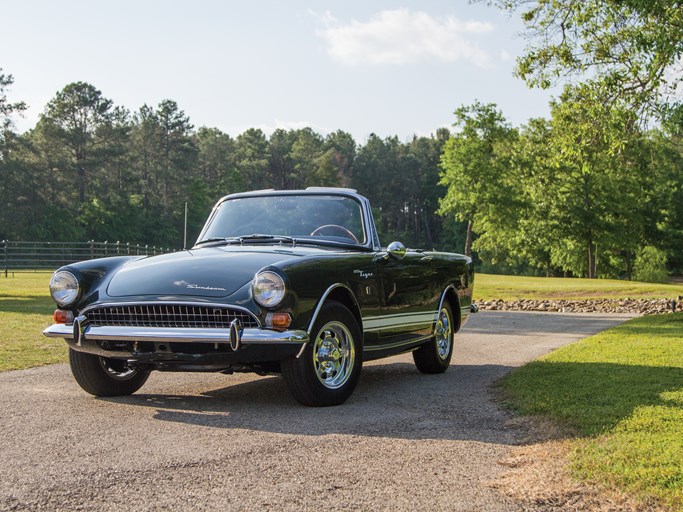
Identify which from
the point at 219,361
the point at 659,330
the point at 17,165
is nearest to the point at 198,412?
the point at 219,361

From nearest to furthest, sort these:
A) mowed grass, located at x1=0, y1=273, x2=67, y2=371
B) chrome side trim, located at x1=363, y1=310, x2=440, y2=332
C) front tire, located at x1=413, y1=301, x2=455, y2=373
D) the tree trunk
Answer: chrome side trim, located at x1=363, y1=310, x2=440, y2=332
front tire, located at x1=413, y1=301, x2=455, y2=373
mowed grass, located at x1=0, y1=273, x2=67, y2=371
the tree trunk

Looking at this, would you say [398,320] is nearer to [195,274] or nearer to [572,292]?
[195,274]

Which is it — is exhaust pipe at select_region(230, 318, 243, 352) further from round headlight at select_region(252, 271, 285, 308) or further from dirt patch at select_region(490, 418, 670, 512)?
dirt patch at select_region(490, 418, 670, 512)

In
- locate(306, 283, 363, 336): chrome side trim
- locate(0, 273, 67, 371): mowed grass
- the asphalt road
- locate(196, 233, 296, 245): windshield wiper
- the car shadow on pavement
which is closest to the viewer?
the asphalt road

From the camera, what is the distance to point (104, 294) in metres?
6.52

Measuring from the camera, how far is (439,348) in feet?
29.3

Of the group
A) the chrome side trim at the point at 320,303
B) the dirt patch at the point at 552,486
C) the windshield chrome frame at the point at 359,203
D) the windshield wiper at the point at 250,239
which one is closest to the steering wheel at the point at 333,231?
the windshield chrome frame at the point at 359,203

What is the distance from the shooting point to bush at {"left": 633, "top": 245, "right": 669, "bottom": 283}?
214 feet

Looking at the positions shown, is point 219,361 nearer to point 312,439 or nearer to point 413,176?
point 312,439

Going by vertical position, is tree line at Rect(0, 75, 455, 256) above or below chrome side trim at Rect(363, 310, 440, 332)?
above

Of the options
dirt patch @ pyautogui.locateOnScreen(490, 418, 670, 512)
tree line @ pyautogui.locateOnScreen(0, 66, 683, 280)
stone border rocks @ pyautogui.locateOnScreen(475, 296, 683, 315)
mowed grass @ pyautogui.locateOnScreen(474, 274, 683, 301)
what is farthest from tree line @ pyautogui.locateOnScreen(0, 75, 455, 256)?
dirt patch @ pyautogui.locateOnScreen(490, 418, 670, 512)

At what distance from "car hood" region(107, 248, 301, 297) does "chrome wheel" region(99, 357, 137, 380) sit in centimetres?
75

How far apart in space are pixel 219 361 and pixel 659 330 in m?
10.4

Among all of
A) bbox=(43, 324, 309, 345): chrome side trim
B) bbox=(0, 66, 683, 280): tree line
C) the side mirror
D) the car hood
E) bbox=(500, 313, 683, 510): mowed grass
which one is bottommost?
bbox=(500, 313, 683, 510): mowed grass
